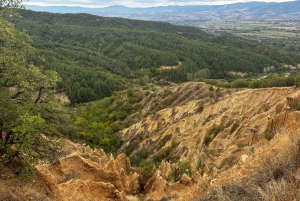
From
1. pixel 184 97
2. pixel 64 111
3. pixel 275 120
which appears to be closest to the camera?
pixel 64 111

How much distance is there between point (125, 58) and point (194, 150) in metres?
105

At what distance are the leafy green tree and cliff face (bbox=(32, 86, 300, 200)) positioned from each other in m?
3.42

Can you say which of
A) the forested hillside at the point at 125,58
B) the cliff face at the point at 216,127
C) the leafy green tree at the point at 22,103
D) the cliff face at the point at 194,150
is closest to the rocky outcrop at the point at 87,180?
the cliff face at the point at 194,150

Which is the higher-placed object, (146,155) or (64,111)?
(64,111)

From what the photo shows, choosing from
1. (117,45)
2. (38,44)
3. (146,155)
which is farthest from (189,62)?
(146,155)

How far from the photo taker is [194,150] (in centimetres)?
2998

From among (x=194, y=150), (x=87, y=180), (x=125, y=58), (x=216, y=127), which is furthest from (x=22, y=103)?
(x=125, y=58)

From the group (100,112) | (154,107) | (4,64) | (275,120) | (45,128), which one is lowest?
(100,112)

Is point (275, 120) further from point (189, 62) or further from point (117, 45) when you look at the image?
point (117, 45)

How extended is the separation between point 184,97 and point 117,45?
110 metres

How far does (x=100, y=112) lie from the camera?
58.5 metres

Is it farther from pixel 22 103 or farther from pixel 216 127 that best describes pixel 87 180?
pixel 216 127

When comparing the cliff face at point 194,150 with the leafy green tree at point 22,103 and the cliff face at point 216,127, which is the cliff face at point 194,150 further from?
the leafy green tree at point 22,103

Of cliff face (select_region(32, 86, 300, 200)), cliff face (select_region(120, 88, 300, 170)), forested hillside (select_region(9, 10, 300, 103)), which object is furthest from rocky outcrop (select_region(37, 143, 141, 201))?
forested hillside (select_region(9, 10, 300, 103))
